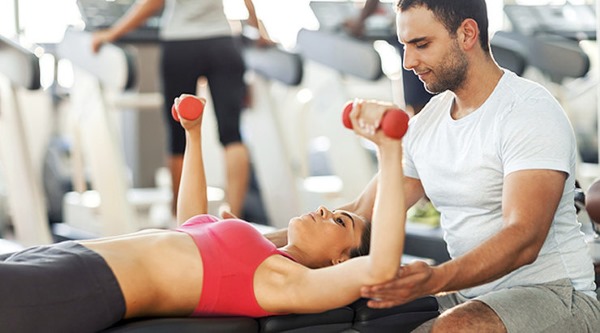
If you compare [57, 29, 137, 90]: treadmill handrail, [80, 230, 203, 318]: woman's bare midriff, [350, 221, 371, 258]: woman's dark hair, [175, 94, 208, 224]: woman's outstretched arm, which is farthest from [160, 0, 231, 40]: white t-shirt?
[80, 230, 203, 318]: woman's bare midriff

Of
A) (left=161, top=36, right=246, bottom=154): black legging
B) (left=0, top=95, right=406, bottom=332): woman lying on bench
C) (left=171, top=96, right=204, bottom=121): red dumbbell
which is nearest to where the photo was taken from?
(left=0, top=95, right=406, bottom=332): woman lying on bench

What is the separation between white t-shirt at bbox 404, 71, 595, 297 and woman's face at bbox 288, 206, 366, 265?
8.5 inches

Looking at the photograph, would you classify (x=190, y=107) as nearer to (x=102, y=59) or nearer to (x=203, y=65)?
(x=203, y=65)

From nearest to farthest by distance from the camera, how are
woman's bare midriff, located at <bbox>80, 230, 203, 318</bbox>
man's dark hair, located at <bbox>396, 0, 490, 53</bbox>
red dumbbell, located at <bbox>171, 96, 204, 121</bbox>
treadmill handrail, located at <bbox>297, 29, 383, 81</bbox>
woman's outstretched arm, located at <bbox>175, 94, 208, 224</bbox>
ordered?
woman's bare midriff, located at <bbox>80, 230, 203, 318</bbox> → man's dark hair, located at <bbox>396, 0, 490, 53</bbox> → red dumbbell, located at <bbox>171, 96, 204, 121</bbox> → woman's outstretched arm, located at <bbox>175, 94, 208, 224</bbox> → treadmill handrail, located at <bbox>297, 29, 383, 81</bbox>

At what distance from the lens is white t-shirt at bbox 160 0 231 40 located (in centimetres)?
404

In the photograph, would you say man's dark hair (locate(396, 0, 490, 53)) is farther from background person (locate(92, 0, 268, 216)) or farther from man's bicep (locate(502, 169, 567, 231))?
background person (locate(92, 0, 268, 216))

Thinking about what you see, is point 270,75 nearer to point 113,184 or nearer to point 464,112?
point 113,184

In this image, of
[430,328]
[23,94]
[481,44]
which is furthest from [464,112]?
[23,94]

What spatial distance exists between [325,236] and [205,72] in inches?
83.6

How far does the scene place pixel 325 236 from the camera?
2049mm

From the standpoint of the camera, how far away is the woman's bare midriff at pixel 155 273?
1.80m

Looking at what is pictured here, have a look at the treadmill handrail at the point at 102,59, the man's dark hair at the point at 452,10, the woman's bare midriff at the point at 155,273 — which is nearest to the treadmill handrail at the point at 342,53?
the treadmill handrail at the point at 102,59

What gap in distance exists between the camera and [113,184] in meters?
4.69

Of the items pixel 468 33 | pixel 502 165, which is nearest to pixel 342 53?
pixel 468 33
